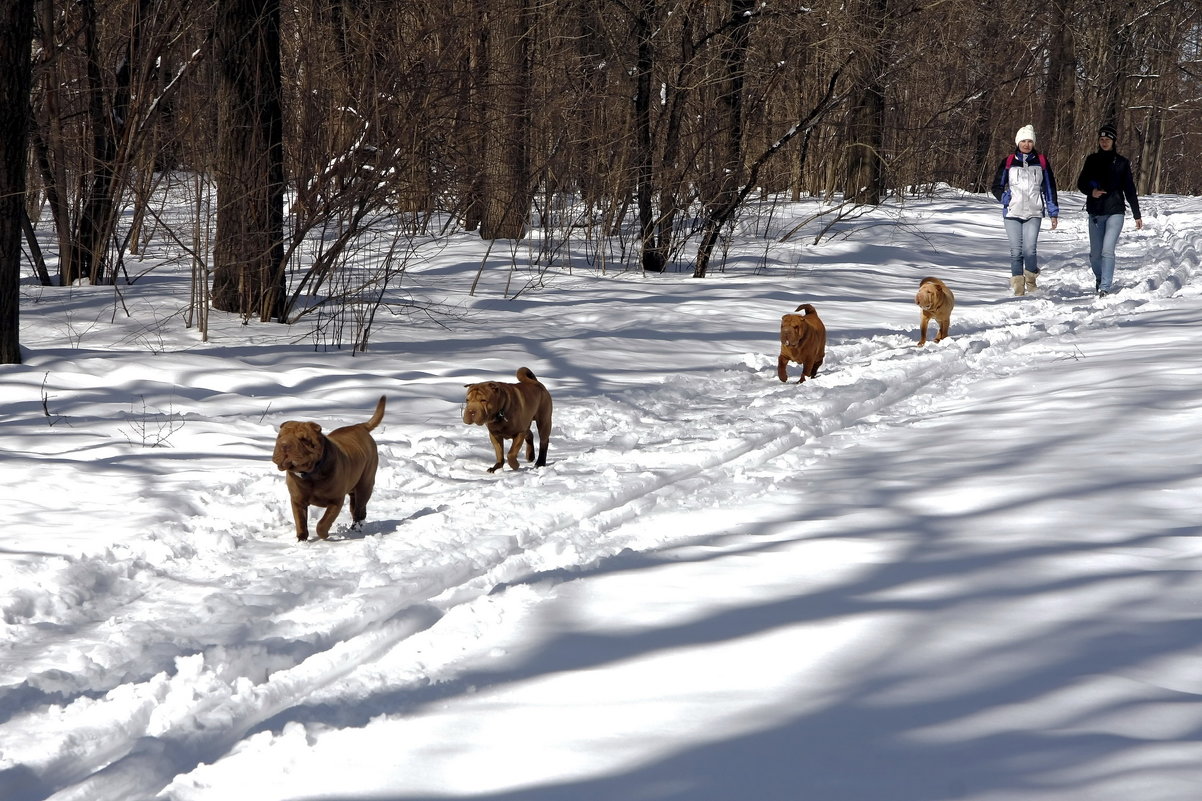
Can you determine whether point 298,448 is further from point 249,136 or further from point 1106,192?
point 1106,192

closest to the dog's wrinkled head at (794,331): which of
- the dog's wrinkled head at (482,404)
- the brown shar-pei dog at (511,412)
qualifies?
the brown shar-pei dog at (511,412)

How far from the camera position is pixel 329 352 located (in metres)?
9.84

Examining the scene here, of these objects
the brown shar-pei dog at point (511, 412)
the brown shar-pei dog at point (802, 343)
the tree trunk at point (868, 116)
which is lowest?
the brown shar-pei dog at point (511, 412)

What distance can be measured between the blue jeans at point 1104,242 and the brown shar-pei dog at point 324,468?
37.6ft

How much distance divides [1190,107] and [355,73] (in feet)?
150

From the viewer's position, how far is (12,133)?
8180 millimetres

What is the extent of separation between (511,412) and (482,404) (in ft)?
0.72

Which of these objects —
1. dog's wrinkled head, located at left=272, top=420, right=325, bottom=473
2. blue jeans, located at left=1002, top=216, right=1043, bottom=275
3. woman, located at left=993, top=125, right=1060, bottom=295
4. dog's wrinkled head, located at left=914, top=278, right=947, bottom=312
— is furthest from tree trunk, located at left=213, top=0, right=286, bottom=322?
blue jeans, located at left=1002, top=216, right=1043, bottom=275

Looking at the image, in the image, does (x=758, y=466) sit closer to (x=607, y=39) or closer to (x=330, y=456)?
(x=330, y=456)

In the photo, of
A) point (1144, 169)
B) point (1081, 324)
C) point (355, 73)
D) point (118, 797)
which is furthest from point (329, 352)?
point (1144, 169)

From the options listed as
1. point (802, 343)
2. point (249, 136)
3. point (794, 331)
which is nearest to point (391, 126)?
point (249, 136)

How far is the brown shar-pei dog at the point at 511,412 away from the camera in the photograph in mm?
6387

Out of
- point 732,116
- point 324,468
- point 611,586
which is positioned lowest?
point 611,586

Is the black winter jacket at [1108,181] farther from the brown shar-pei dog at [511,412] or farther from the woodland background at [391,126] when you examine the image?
the brown shar-pei dog at [511,412]
